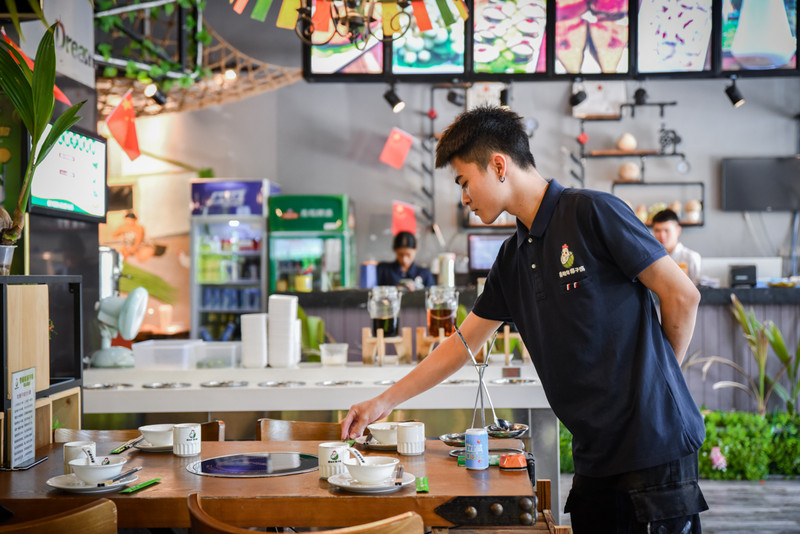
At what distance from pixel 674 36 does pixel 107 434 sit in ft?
13.7

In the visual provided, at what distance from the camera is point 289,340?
3.81 meters

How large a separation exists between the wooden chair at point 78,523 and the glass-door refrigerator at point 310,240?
19.6ft

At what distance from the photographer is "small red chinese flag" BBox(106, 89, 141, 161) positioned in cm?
534

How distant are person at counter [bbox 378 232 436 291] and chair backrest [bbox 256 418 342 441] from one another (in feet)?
12.9

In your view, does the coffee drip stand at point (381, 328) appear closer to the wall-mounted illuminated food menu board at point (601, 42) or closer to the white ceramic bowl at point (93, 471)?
the wall-mounted illuminated food menu board at point (601, 42)

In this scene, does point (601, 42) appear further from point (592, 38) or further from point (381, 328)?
point (381, 328)

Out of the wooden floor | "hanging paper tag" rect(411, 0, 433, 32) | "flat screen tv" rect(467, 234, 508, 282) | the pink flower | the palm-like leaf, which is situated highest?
"hanging paper tag" rect(411, 0, 433, 32)

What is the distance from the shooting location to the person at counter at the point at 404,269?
6.93m

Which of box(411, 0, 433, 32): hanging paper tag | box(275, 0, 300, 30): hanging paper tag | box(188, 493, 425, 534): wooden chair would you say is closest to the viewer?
box(188, 493, 425, 534): wooden chair

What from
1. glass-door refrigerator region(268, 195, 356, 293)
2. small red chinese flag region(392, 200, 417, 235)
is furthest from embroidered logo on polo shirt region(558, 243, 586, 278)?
small red chinese flag region(392, 200, 417, 235)

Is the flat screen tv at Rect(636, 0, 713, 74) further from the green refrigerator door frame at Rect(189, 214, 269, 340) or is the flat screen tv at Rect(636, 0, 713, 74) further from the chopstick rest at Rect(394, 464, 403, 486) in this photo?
the green refrigerator door frame at Rect(189, 214, 269, 340)

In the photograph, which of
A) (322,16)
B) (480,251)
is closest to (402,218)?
(480,251)

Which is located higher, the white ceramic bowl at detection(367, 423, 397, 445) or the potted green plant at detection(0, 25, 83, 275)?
the potted green plant at detection(0, 25, 83, 275)

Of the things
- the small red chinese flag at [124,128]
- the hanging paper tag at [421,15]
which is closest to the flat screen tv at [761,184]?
the hanging paper tag at [421,15]
